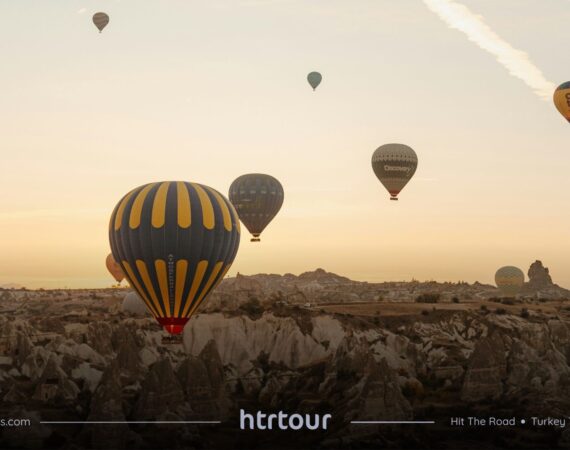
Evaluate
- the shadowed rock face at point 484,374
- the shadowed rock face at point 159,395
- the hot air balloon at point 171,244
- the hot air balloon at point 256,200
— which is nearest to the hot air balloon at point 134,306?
the hot air balloon at point 256,200

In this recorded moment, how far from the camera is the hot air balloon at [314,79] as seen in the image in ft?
329

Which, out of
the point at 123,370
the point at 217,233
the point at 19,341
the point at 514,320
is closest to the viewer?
the point at 217,233

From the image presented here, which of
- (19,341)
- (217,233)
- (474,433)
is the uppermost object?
(217,233)

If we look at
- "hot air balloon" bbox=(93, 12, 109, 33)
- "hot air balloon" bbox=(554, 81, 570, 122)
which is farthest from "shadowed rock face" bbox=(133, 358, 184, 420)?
"hot air balloon" bbox=(554, 81, 570, 122)

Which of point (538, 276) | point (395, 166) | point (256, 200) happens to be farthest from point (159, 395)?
point (538, 276)

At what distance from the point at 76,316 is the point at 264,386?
3374 centimetres

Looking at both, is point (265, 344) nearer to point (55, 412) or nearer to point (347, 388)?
point (347, 388)

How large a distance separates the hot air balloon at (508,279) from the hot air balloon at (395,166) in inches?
2427

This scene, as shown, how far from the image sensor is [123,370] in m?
75.0

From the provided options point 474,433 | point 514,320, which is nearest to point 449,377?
point 474,433

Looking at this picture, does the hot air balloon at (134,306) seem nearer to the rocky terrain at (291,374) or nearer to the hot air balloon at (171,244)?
the rocky terrain at (291,374)

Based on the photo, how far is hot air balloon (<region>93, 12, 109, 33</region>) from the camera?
90.6 metres

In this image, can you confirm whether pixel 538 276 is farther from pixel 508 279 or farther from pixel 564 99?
pixel 564 99

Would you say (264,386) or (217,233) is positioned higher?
(217,233)
